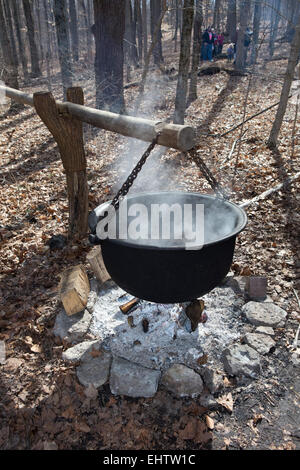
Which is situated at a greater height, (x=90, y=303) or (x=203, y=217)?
(x=203, y=217)

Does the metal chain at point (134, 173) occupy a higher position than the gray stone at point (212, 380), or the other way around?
the metal chain at point (134, 173)

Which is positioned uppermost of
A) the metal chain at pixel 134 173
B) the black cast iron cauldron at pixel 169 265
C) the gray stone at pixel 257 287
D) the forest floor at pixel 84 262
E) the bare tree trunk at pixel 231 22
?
the bare tree trunk at pixel 231 22

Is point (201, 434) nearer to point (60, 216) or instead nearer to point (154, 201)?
point (154, 201)

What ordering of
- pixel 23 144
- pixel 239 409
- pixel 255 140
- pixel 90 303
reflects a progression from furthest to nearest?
pixel 23 144
pixel 255 140
pixel 90 303
pixel 239 409

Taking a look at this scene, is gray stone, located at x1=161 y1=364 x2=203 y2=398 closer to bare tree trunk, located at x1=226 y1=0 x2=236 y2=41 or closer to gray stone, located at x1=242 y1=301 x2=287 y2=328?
gray stone, located at x1=242 y1=301 x2=287 y2=328

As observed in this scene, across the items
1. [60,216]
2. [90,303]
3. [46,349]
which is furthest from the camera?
[60,216]

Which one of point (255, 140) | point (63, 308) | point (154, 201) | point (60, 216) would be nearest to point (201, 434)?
point (63, 308)

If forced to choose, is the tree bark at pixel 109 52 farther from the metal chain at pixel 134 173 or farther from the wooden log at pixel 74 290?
the metal chain at pixel 134 173

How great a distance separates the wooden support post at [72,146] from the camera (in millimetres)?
3627

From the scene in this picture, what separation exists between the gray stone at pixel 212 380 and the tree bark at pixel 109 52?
7.87 m

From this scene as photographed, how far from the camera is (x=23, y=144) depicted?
8742 millimetres

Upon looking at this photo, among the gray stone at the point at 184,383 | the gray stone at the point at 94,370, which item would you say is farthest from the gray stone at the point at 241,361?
the gray stone at the point at 94,370

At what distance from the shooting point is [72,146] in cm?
389

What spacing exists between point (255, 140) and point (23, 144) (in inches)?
232
